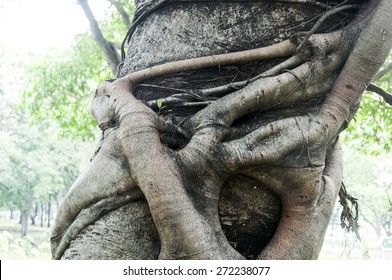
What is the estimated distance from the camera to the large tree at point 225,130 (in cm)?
200

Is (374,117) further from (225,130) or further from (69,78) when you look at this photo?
(225,130)

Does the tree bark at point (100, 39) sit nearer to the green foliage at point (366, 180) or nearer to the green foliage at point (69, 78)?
the green foliage at point (69, 78)

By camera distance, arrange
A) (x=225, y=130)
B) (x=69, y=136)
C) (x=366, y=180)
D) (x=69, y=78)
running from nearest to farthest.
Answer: (x=225, y=130), (x=69, y=78), (x=69, y=136), (x=366, y=180)

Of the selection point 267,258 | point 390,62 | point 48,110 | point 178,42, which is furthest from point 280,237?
point 48,110

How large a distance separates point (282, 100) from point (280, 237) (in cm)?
63

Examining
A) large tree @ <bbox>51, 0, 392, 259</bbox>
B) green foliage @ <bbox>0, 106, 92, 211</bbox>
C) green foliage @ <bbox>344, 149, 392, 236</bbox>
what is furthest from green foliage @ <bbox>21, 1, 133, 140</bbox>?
green foliage @ <bbox>344, 149, 392, 236</bbox>

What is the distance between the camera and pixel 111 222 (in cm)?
207

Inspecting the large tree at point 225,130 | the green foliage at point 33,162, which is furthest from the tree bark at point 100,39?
the green foliage at point 33,162

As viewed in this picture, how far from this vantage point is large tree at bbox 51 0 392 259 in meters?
2.00

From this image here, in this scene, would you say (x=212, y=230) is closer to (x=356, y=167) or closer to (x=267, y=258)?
(x=267, y=258)

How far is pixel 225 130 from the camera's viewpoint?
2.07 m

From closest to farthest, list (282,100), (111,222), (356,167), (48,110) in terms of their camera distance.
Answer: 1. (111,222)
2. (282,100)
3. (48,110)
4. (356,167)

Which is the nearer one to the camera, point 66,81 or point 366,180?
point 66,81

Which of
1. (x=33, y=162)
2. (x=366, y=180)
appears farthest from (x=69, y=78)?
(x=366, y=180)
